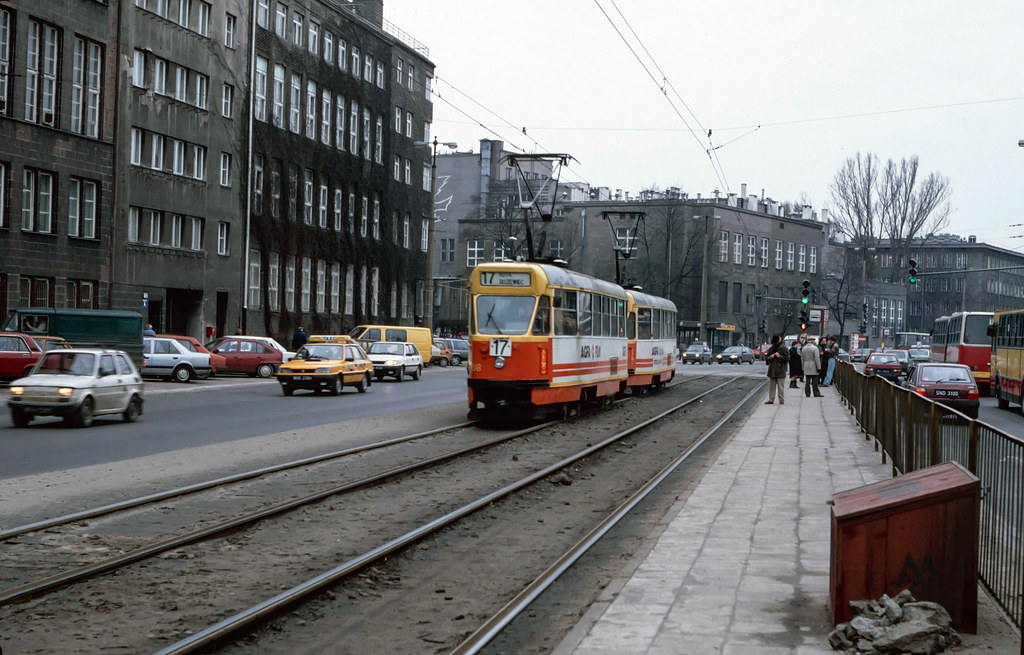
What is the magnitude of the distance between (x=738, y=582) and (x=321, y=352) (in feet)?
90.3

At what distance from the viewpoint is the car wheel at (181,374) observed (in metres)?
39.6

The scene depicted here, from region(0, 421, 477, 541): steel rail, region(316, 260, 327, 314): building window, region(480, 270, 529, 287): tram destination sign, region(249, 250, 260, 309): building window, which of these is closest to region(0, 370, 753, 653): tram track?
region(0, 421, 477, 541): steel rail

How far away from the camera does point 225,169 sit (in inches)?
2114

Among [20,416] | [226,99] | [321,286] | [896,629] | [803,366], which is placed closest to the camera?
[896,629]

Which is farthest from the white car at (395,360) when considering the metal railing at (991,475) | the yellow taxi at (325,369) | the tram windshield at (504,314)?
the metal railing at (991,475)

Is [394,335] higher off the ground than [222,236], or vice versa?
[222,236]

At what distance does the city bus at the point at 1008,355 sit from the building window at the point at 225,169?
31.7 meters

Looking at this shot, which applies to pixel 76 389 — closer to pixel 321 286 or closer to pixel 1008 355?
pixel 1008 355

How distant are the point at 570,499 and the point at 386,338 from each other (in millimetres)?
41120

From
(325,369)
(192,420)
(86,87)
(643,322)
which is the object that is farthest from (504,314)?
(86,87)

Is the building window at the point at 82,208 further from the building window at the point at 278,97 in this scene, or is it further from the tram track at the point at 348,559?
the tram track at the point at 348,559

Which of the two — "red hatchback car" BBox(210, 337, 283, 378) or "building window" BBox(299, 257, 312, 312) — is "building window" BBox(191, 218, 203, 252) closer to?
"red hatchback car" BBox(210, 337, 283, 378)

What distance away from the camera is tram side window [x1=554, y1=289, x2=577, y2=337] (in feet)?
81.5

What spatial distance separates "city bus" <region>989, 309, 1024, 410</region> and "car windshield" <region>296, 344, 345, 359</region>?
1851cm
